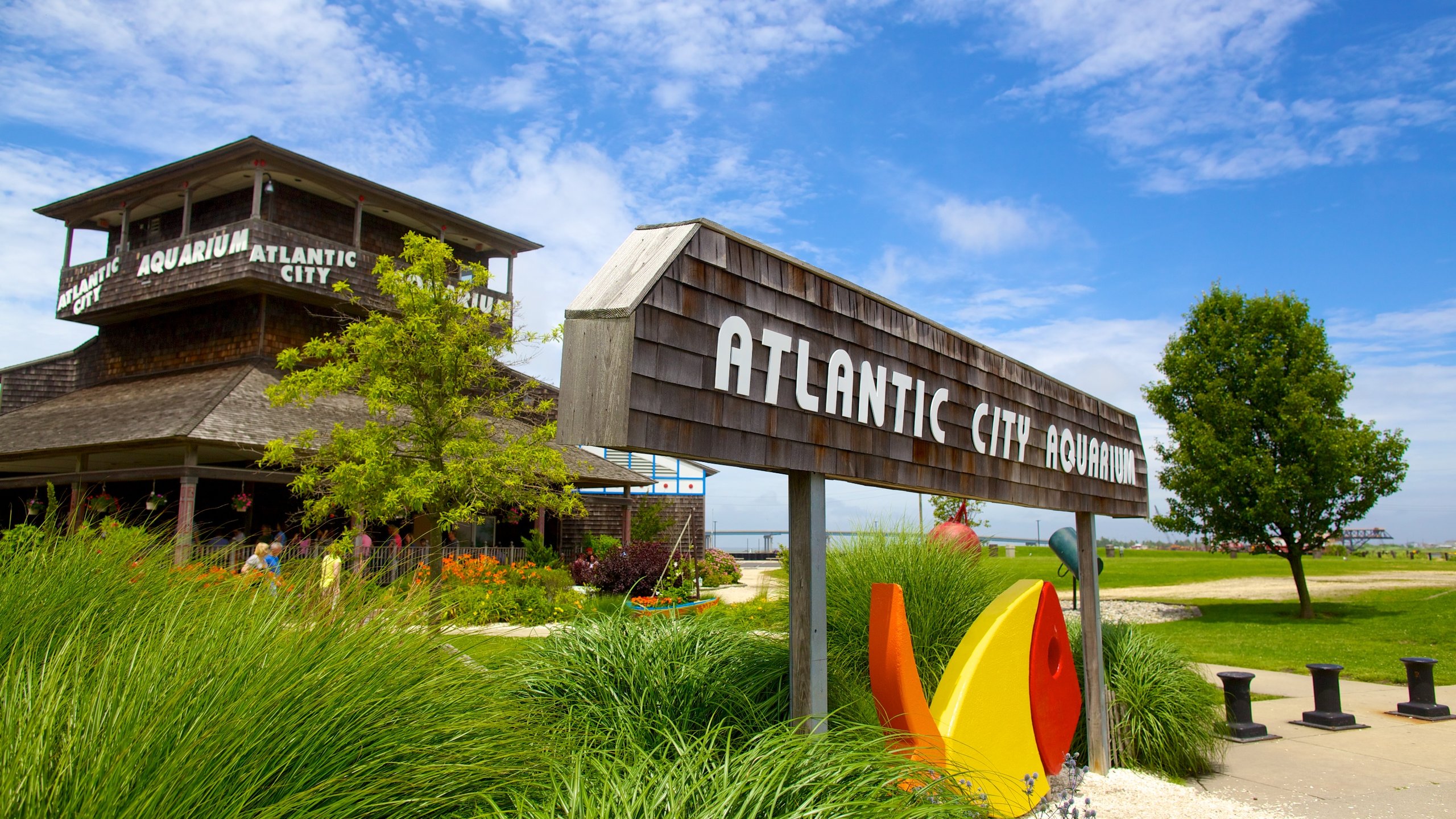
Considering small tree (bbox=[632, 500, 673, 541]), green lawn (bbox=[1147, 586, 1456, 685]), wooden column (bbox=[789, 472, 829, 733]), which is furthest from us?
small tree (bbox=[632, 500, 673, 541])

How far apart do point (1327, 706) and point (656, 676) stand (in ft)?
26.5

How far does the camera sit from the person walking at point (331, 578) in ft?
12.5

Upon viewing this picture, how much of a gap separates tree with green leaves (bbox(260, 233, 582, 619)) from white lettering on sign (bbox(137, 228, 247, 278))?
25.3 ft

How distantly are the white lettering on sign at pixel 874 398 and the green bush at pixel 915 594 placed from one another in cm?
136

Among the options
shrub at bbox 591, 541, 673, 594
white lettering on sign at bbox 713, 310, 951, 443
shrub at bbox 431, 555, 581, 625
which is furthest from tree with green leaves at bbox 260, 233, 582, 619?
white lettering on sign at bbox 713, 310, 951, 443

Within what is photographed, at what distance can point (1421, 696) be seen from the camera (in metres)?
9.90

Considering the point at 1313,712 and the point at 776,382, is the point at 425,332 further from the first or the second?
the point at 1313,712

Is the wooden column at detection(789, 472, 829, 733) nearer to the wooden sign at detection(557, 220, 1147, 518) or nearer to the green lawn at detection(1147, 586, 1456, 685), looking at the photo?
the wooden sign at detection(557, 220, 1147, 518)

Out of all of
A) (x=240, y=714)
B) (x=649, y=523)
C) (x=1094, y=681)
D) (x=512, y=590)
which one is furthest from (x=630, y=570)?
(x=240, y=714)

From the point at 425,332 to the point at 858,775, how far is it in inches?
438

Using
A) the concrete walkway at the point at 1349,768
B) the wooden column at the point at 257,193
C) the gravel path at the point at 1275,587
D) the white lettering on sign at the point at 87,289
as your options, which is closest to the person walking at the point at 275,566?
the concrete walkway at the point at 1349,768

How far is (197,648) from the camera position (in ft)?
9.52

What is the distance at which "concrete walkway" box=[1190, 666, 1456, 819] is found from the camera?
6594mm

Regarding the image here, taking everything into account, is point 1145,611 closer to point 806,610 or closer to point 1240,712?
point 1240,712
